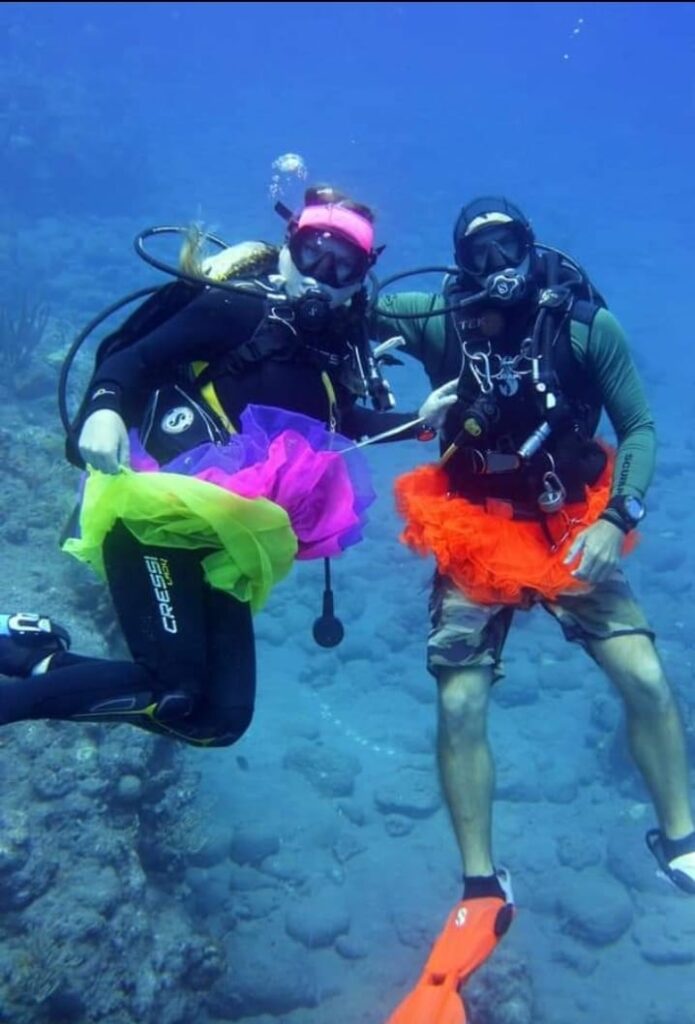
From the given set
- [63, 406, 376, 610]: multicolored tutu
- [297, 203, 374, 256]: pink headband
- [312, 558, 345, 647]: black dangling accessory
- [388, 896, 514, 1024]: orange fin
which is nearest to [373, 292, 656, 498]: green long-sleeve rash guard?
[297, 203, 374, 256]: pink headband

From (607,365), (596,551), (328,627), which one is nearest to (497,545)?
(596,551)

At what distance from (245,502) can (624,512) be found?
2174mm

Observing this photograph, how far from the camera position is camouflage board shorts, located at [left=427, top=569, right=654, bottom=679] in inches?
179

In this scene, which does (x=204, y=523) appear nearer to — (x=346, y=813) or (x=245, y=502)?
(x=245, y=502)

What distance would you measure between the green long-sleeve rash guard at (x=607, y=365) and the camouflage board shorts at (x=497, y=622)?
0.64 meters

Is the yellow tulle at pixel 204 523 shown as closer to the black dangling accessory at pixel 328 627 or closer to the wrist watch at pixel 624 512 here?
the black dangling accessory at pixel 328 627

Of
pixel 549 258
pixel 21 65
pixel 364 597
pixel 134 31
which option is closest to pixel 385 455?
pixel 364 597

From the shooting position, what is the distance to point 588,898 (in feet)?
25.7

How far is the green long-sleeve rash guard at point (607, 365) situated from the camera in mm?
4586

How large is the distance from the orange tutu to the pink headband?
1598mm

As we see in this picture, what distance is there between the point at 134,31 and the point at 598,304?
11133 cm

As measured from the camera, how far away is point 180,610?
374 centimetres

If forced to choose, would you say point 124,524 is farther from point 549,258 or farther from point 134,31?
point 134,31

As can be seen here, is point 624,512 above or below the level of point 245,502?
below
